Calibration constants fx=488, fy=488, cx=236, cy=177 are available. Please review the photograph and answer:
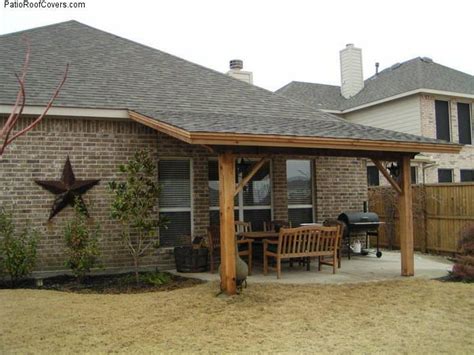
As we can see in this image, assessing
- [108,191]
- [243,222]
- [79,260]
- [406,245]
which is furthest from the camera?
[243,222]

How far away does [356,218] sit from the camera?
37.1 ft

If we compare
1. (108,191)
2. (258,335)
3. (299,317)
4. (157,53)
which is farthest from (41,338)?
(157,53)

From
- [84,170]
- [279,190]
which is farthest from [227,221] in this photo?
[279,190]

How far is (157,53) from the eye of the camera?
43.0 feet

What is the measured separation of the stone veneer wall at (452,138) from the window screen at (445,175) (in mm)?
141

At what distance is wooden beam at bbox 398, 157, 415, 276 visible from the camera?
9.07 meters

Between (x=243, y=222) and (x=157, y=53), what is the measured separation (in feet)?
18.0

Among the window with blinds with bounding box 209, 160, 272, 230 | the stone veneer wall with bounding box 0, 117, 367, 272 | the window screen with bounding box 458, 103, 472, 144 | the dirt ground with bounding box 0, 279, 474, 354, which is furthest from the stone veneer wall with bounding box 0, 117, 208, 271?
the window screen with bounding box 458, 103, 472, 144

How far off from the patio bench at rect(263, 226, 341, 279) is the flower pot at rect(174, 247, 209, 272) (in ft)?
4.33

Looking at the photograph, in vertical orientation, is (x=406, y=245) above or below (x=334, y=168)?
below

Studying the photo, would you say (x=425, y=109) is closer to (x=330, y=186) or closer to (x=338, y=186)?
(x=338, y=186)

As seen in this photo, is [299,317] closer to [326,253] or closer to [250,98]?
[326,253]

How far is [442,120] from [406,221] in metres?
10.8

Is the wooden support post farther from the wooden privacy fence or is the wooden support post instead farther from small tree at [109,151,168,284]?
the wooden privacy fence
